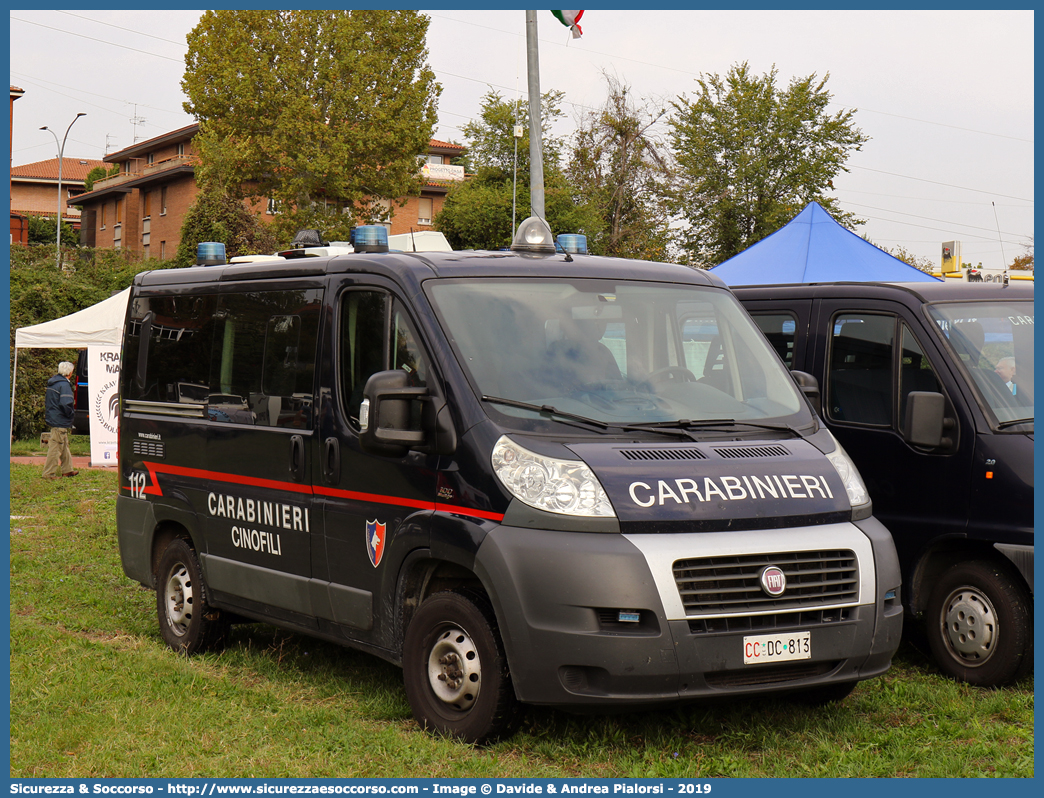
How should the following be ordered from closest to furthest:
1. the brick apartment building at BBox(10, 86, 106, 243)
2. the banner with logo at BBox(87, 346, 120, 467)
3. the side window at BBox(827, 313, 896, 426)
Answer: the side window at BBox(827, 313, 896, 426) → the banner with logo at BBox(87, 346, 120, 467) → the brick apartment building at BBox(10, 86, 106, 243)

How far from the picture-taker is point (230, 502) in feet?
22.7

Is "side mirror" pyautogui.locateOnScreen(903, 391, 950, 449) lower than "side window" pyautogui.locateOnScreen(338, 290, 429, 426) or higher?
lower

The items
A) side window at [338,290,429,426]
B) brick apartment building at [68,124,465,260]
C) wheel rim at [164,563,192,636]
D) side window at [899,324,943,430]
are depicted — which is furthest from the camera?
brick apartment building at [68,124,465,260]

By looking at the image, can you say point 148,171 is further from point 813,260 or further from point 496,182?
point 813,260

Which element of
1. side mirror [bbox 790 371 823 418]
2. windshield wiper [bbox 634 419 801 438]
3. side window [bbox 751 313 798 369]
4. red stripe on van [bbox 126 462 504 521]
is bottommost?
red stripe on van [bbox 126 462 504 521]

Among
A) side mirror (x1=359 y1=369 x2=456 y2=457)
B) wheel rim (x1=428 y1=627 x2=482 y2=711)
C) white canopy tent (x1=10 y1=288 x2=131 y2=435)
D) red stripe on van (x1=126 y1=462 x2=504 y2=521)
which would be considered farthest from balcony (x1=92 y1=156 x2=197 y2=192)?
wheel rim (x1=428 y1=627 x2=482 y2=711)

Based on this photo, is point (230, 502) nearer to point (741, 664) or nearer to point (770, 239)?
point (741, 664)

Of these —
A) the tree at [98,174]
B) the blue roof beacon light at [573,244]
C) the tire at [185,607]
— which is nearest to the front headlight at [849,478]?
the blue roof beacon light at [573,244]

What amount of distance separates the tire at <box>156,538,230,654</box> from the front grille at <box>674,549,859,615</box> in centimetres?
365

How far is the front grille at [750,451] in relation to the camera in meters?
5.19

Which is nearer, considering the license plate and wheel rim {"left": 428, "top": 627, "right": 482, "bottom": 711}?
the license plate

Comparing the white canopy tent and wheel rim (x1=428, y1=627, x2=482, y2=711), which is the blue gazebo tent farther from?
the white canopy tent

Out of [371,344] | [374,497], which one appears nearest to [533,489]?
[374,497]

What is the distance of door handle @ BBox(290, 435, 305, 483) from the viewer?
6.25 m
